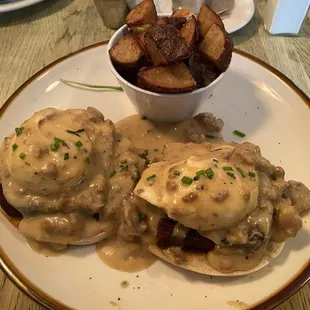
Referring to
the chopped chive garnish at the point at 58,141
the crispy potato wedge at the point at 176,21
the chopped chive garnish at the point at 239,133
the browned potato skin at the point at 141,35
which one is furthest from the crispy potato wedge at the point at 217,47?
the chopped chive garnish at the point at 58,141

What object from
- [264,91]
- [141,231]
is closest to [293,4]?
[264,91]

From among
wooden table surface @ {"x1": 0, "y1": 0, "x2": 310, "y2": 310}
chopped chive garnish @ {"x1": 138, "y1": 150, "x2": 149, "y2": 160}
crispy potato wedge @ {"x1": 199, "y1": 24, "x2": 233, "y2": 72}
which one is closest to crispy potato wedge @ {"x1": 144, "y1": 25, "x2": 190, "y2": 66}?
crispy potato wedge @ {"x1": 199, "y1": 24, "x2": 233, "y2": 72}

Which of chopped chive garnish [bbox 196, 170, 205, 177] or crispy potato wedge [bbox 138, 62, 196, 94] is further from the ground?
crispy potato wedge [bbox 138, 62, 196, 94]

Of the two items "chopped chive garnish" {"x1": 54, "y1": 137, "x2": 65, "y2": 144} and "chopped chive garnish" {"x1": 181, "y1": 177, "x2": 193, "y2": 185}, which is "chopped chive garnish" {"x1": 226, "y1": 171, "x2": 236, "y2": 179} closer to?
"chopped chive garnish" {"x1": 181, "y1": 177, "x2": 193, "y2": 185}

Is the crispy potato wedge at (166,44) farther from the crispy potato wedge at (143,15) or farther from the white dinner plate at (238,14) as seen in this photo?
the white dinner plate at (238,14)

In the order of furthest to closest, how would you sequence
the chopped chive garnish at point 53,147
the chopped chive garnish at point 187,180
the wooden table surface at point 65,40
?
1. the wooden table surface at point 65,40
2. the chopped chive garnish at point 53,147
3. the chopped chive garnish at point 187,180

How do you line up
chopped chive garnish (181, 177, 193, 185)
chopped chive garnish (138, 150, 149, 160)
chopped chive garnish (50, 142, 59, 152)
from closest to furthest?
chopped chive garnish (181, 177, 193, 185) → chopped chive garnish (50, 142, 59, 152) → chopped chive garnish (138, 150, 149, 160)
